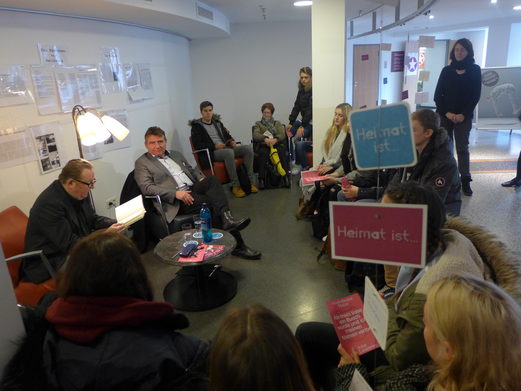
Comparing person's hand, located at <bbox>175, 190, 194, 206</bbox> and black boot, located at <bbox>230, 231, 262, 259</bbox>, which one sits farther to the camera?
person's hand, located at <bbox>175, 190, 194, 206</bbox>

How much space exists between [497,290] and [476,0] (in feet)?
19.9

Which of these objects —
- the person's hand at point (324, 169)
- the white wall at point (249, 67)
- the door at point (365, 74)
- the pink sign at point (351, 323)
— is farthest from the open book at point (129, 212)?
the door at point (365, 74)

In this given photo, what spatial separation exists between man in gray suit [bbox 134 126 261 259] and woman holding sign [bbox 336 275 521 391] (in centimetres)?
245

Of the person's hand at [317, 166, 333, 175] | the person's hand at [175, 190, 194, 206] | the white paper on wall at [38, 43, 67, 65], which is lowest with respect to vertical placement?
the person's hand at [175, 190, 194, 206]

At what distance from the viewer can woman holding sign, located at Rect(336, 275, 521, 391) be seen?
0.89 m

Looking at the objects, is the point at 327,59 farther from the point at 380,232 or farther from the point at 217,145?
the point at 380,232

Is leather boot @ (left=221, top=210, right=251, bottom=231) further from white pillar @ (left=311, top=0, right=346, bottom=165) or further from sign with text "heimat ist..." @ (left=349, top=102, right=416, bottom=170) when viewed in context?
sign with text "heimat ist..." @ (left=349, top=102, right=416, bottom=170)

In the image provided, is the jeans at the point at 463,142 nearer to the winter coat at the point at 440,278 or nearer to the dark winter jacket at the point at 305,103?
the dark winter jacket at the point at 305,103

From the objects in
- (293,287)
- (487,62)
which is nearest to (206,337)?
(293,287)

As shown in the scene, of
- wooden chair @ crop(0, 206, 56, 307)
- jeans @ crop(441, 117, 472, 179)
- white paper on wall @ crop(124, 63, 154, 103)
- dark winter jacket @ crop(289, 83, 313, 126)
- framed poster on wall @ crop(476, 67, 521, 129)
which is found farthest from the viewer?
framed poster on wall @ crop(476, 67, 521, 129)

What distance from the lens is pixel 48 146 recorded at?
10.4 feet

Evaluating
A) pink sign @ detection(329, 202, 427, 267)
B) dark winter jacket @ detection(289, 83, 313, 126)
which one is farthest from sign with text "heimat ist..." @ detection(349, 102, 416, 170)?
dark winter jacket @ detection(289, 83, 313, 126)

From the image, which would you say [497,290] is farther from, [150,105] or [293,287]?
[150,105]

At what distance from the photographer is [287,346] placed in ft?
2.86
